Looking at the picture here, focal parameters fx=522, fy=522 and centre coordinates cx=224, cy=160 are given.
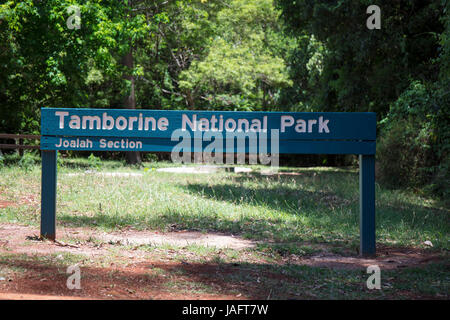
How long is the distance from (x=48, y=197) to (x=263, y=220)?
12.3 ft

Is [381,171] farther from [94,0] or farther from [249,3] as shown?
[249,3]

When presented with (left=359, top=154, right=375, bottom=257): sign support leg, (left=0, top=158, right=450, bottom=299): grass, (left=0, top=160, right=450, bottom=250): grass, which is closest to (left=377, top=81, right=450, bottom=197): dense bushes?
(left=0, top=158, right=450, bottom=299): grass

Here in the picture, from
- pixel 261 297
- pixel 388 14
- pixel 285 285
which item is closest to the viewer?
pixel 261 297

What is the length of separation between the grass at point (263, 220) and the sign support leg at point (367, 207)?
0.28 metres

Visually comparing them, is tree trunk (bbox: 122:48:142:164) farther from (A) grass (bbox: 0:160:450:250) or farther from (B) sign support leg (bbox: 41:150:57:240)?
(B) sign support leg (bbox: 41:150:57:240)

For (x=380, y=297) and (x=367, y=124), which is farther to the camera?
(x=367, y=124)

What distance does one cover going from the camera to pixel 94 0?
1850cm

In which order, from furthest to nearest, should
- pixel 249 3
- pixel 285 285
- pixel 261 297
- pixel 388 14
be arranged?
1. pixel 249 3
2. pixel 388 14
3. pixel 285 285
4. pixel 261 297

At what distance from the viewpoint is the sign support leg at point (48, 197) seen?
22.4 feet

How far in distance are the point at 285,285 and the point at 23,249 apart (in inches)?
129

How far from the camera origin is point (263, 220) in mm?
9055

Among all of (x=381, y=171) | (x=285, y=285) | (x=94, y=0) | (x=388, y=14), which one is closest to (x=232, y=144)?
(x=285, y=285)

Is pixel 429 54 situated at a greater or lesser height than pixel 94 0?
lesser

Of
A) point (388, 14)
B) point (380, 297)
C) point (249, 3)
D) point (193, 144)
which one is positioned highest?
point (249, 3)
